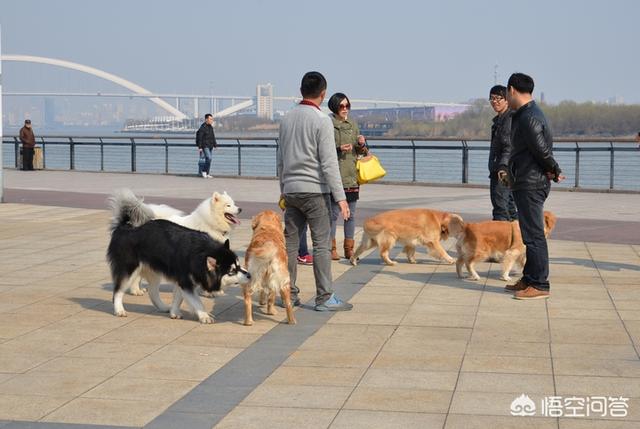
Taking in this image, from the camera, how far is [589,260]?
10.8m

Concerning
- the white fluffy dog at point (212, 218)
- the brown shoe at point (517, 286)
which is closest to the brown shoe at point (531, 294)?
the brown shoe at point (517, 286)

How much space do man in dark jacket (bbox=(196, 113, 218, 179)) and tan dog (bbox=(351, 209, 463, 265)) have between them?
51.1ft

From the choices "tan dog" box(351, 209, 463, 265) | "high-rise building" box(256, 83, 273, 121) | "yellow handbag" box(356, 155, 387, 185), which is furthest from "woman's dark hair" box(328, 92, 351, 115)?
"high-rise building" box(256, 83, 273, 121)

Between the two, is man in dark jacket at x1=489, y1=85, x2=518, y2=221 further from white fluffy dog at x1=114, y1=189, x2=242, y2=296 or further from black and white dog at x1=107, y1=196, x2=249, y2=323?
black and white dog at x1=107, y1=196, x2=249, y2=323

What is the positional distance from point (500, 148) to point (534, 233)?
189cm

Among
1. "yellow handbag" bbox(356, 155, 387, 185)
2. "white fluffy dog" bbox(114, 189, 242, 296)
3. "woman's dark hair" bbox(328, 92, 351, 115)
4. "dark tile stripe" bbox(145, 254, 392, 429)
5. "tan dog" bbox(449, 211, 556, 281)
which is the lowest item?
"dark tile stripe" bbox(145, 254, 392, 429)

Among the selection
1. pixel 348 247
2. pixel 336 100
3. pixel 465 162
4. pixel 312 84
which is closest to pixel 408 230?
pixel 348 247

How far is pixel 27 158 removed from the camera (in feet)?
96.2

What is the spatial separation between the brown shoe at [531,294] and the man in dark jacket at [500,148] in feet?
5.85

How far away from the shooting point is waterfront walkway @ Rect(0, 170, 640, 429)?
5191 mm

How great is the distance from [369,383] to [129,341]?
2.01 metres

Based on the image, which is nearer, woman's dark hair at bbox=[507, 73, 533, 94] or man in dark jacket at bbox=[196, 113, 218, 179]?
woman's dark hair at bbox=[507, 73, 533, 94]

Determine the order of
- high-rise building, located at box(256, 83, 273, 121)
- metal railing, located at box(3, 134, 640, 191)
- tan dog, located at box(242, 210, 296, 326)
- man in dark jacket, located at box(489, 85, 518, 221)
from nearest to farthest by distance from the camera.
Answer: tan dog, located at box(242, 210, 296, 326) → man in dark jacket, located at box(489, 85, 518, 221) → metal railing, located at box(3, 134, 640, 191) → high-rise building, located at box(256, 83, 273, 121)

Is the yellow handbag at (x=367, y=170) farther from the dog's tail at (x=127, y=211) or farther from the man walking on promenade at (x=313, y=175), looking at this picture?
the dog's tail at (x=127, y=211)
